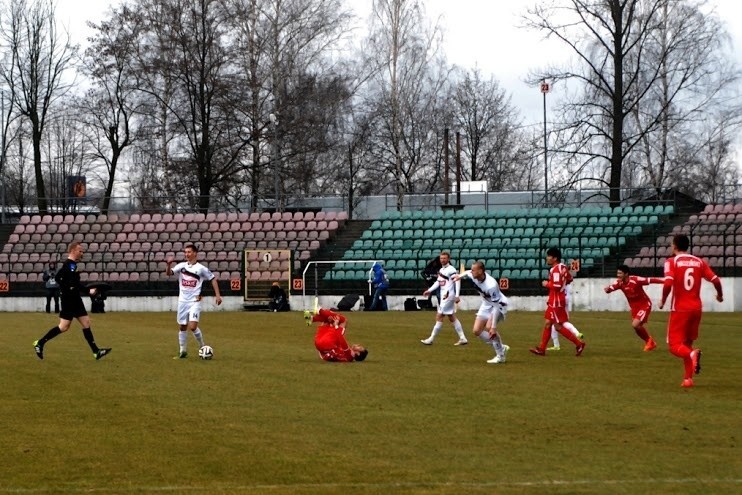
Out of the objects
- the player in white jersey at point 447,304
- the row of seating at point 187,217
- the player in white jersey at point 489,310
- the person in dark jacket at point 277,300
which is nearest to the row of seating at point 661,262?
the person in dark jacket at point 277,300

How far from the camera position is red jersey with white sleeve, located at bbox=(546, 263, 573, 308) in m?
22.2

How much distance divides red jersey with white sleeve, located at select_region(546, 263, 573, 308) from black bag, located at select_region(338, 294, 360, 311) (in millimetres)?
23075

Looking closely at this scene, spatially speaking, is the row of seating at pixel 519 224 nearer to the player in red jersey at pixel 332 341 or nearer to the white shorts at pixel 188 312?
the player in red jersey at pixel 332 341

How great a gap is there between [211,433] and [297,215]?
4074 cm

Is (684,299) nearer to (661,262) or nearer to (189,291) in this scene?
(189,291)

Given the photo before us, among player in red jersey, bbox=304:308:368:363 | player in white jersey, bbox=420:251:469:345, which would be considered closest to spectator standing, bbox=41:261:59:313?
player in white jersey, bbox=420:251:469:345

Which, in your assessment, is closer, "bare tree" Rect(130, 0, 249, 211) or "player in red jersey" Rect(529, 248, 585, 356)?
"player in red jersey" Rect(529, 248, 585, 356)

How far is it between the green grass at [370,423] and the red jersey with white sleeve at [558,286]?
3.13 feet

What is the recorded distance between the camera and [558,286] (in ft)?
73.3

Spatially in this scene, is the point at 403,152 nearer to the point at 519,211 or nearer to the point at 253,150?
the point at 253,150

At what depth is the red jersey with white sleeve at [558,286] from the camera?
22219 millimetres

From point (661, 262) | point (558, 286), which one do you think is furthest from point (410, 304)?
point (558, 286)

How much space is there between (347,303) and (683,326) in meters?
29.7

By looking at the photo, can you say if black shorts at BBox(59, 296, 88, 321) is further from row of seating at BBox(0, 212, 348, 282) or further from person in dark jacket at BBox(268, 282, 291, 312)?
row of seating at BBox(0, 212, 348, 282)
